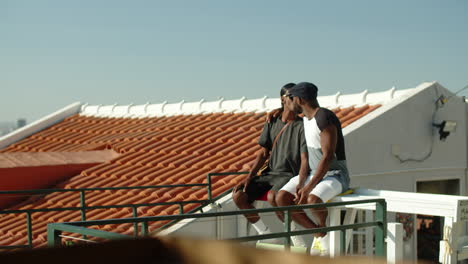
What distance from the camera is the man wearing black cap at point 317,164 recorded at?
5.51 metres

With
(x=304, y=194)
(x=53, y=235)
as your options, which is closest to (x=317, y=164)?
(x=304, y=194)

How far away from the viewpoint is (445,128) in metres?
10.0

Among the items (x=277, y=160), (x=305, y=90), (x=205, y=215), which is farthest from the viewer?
(x=277, y=160)

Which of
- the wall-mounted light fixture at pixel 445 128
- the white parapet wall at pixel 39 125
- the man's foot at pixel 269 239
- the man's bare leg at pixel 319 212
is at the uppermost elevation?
the white parapet wall at pixel 39 125

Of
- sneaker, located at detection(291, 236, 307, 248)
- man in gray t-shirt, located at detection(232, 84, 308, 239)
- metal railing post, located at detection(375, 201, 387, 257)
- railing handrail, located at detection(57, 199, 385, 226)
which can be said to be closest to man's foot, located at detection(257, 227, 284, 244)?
man in gray t-shirt, located at detection(232, 84, 308, 239)

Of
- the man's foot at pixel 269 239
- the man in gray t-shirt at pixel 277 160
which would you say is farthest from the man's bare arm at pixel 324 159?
the man's foot at pixel 269 239

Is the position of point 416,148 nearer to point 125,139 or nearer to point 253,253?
point 125,139

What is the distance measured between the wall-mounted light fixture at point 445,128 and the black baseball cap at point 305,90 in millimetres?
4835

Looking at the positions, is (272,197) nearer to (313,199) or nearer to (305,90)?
(313,199)

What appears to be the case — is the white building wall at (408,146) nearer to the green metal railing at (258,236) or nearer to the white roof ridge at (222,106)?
the white roof ridge at (222,106)

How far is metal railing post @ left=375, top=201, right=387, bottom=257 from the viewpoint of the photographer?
542 centimetres

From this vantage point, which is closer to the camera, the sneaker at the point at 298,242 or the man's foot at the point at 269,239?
the sneaker at the point at 298,242

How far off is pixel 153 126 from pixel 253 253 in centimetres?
1247

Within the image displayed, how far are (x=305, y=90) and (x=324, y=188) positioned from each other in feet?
3.03
